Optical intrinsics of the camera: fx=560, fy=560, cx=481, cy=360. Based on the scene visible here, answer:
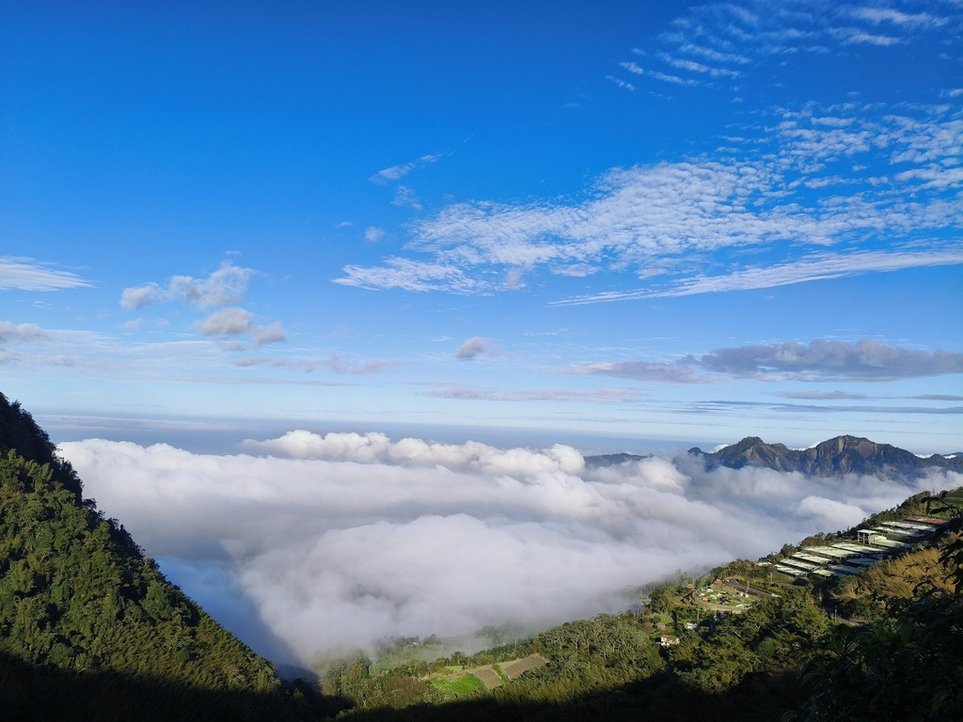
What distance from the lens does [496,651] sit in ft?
282

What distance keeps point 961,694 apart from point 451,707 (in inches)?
2244

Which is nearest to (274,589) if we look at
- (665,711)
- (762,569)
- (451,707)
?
(451,707)

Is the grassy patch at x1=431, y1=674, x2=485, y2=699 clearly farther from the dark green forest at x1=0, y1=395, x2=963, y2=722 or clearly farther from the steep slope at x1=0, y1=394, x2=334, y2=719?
the steep slope at x1=0, y1=394, x2=334, y2=719

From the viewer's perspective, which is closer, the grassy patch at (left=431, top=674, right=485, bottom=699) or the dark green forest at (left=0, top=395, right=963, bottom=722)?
the dark green forest at (left=0, top=395, right=963, bottom=722)

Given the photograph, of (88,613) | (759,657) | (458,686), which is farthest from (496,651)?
(759,657)

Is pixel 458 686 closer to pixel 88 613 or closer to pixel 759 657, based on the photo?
pixel 88 613

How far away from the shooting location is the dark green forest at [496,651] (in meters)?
4.29

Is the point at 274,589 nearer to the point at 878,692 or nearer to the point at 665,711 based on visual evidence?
the point at 665,711

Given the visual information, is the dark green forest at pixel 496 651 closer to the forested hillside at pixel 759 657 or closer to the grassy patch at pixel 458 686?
the forested hillside at pixel 759 657

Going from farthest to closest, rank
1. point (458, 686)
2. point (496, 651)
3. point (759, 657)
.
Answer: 1. point (496, 651)
2. point (458, 686)
3. point (759, 657)

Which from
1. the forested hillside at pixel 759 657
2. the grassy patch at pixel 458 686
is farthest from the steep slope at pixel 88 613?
the grassy patch at pixel 458 686

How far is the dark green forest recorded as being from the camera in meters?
4.29

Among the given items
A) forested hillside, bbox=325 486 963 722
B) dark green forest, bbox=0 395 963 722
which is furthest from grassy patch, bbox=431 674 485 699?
forested hillside, bbox=325 486 963 722

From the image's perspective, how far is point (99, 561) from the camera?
64062 mm
